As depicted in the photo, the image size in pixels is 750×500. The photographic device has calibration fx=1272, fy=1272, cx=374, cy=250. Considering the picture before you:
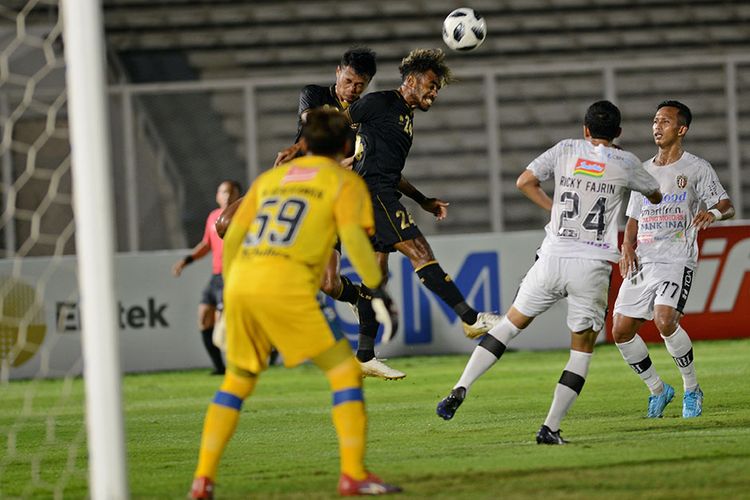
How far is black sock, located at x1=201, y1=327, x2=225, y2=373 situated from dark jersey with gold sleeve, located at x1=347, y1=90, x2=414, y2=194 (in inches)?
187

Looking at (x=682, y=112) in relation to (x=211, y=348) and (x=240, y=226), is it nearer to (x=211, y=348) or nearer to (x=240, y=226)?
(x=240, y=226)

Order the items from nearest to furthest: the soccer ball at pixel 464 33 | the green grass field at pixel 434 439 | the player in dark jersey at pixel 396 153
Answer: the green grass field at pixel 434 439 < the player in dark jersey at pixel 396 153 < the soccer ball at pixel 464 33

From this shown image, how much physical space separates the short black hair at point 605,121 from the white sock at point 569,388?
1.16 meters

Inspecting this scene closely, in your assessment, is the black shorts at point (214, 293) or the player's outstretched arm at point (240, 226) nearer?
the player's outstretched arm at point (240, 226)

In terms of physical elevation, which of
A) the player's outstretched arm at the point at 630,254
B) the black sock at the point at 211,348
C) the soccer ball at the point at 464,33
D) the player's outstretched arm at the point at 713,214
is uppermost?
the soccer ball at the point at 464,33

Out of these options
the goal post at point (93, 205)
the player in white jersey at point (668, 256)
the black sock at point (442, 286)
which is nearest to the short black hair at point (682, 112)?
the player in white jersey at point (668, 256)

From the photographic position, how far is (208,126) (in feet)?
46.6

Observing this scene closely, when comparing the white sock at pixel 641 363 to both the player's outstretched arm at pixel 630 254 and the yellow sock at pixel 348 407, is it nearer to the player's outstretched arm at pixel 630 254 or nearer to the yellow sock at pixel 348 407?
the player's outstretched arm at pixel 630 254

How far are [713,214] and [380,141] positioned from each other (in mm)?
2184

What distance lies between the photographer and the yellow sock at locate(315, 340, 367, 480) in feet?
16.9

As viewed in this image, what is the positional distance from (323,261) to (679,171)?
142 inches

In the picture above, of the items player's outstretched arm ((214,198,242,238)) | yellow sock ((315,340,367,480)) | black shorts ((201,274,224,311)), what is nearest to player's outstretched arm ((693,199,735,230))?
player's outstretched arm ((214,198,242,238))

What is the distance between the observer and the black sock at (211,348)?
1263 cm

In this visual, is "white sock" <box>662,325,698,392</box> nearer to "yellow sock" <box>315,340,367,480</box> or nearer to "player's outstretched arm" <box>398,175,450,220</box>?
"player's outstretched arm" <box>398,175,450,220</box>
